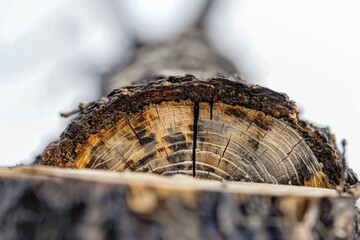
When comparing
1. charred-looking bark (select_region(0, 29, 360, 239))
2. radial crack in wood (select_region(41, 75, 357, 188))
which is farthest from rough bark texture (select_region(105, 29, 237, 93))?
radial crack in wood (select_region(41, 75, 357, 188))

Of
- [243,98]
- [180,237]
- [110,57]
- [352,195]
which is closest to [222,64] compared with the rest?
[110,57]

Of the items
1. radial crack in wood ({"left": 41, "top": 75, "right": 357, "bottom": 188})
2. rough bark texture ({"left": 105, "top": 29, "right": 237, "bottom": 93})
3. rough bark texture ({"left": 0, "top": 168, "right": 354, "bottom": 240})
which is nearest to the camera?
rough bark texture ({"left": 0, "top": 168, "right": 354, "bottom": 240})

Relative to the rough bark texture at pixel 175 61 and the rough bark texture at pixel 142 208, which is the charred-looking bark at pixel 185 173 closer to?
the rough bark texture at pixel 142 208

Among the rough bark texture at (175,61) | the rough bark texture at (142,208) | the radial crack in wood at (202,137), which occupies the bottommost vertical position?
the rough bark texture at (142,208)

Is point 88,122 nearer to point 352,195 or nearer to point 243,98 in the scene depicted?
point 243,98

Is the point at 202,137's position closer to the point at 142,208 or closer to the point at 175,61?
the point at 142,208

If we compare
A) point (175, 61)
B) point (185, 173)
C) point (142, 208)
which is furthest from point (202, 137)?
point (175, 61)

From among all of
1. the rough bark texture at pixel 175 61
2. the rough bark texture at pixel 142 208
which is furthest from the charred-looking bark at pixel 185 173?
the rough bark texture at pixel 175 61

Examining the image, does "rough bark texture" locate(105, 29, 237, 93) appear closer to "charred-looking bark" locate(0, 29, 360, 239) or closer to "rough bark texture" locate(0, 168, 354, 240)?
"charred-looking bark" locate(0, 29, 360, 239)
